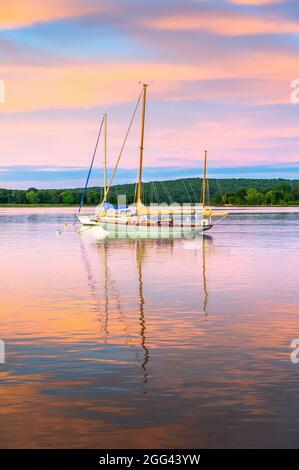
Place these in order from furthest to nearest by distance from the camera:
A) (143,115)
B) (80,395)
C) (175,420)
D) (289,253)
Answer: (143,115), (289,253), (80,395), (175,420)

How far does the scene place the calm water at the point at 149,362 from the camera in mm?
13609

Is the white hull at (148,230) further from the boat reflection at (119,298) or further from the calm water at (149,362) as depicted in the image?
the calm water at (149,362)

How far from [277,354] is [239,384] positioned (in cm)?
330

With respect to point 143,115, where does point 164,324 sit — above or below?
below

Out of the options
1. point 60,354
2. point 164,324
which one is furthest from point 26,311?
point 60,354

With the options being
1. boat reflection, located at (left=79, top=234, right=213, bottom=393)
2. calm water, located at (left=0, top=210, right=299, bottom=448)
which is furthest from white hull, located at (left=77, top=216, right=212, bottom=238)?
calm water, located at (left=0, top=210, right=299, bottom=448)

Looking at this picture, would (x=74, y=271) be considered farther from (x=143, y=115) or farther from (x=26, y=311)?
(x=143, y=115)

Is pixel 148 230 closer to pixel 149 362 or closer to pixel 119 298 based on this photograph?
pixel 119 298

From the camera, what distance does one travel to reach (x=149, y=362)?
18719 mm

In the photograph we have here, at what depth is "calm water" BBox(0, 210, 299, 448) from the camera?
44.7ft

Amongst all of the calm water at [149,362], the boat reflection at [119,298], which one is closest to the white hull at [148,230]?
the boat reflection at [119,298]

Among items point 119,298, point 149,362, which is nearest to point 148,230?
point 119,298

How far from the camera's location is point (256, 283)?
36750 millimetres
